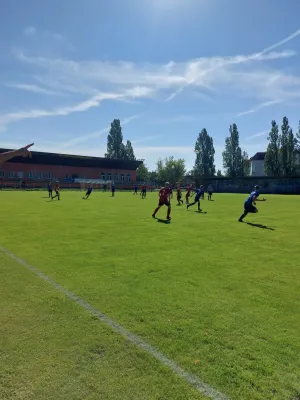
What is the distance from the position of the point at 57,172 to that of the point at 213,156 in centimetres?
4542

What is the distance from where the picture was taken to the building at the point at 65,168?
78312mm

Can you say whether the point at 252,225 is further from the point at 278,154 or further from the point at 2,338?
the point at 278,154

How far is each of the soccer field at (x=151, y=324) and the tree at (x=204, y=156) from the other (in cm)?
8526

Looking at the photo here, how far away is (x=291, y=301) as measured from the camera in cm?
502

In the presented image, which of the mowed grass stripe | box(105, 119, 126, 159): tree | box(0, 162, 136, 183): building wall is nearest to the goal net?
box(0, 162, 136, 183): building wall

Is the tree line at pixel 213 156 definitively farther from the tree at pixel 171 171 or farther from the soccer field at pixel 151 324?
the soccer field at pixel 151 324

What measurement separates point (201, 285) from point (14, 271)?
3.88 m

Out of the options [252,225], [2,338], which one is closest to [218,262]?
[2,338]

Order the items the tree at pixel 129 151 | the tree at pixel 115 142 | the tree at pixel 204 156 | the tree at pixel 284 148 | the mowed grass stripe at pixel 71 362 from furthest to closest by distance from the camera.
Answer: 1. the tree at pixel 129 151
2. the tree at pixel 115 142
3. the tree at pixel 204 156
4. the tree at pixel 284 148
5. the mowed grass stripe at pixel 71 362

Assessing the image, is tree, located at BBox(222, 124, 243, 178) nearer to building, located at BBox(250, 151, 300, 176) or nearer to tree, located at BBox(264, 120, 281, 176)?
tree, located at BBox(264, 120, 281, 176)

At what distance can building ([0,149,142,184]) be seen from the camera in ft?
257

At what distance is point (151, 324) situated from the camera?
4125 millimetres

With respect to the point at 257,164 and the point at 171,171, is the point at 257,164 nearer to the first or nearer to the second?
the point at 257,164

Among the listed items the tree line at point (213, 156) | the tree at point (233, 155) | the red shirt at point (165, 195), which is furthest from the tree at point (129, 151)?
the red shirt at point (165, 195)
